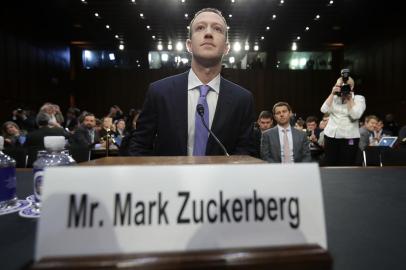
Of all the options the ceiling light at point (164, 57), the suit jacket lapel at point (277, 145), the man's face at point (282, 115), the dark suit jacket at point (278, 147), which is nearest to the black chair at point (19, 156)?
the dark suit jacket at point (278, 147)

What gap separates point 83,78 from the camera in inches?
434

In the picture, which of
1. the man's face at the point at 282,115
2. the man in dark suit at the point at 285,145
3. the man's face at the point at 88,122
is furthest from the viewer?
the man's face at the point at 88,122

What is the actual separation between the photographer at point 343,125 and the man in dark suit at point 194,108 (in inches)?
84.3

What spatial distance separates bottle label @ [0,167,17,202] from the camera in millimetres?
793

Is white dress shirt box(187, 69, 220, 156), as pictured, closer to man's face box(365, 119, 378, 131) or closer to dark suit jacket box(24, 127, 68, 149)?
dark suit jacket box(24, 127, 68, 149)

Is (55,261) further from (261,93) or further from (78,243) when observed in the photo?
(261,93)

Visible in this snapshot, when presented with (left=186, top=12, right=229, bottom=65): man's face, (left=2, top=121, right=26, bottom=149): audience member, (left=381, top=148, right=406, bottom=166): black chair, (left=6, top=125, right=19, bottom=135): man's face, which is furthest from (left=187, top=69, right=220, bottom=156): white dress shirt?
(left=6, top=125, right=19, bottom=135): man's face

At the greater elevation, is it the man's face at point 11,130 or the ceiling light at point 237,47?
the ceiling light at point 237,47

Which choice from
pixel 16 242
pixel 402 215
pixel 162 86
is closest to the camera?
pixel 16 242

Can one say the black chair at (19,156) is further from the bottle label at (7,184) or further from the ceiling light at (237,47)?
the ceiling light at (237,47)

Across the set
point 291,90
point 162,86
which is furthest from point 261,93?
point 162,86

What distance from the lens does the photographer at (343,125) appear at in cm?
305

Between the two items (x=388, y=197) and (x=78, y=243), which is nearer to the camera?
(x=78, y=243)

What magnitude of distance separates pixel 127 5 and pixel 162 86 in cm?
803
